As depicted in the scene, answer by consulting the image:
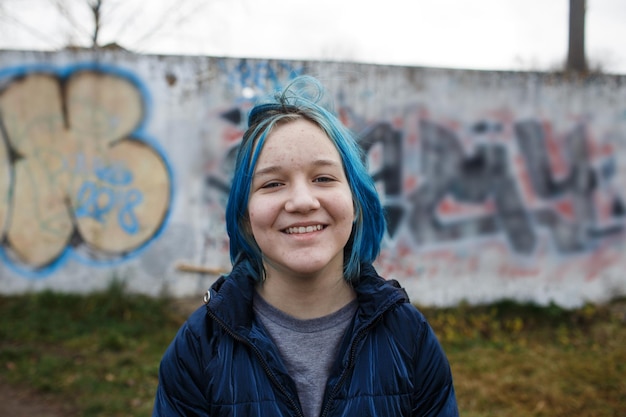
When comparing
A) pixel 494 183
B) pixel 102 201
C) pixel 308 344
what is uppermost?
pixel 494 183

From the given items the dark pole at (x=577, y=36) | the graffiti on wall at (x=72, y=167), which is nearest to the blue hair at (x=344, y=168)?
the graffiti on wall at (x=72, y=167)

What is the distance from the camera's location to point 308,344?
143 cm

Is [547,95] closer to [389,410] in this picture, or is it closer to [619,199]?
[619,199]

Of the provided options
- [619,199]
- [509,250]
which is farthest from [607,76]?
[509,250]

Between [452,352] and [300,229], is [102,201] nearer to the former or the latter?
[452,352]

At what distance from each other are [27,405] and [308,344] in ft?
10.3

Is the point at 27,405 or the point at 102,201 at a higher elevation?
the point at 102,201

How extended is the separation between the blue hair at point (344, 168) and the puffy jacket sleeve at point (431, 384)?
31 centimetres

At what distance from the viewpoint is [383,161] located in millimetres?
5496

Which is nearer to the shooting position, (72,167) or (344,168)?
(344,168)

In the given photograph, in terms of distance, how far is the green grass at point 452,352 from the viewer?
3.71 meters

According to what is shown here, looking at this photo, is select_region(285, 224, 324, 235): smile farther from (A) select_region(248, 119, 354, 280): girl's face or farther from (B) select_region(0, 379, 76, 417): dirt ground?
(B) select_region(0, 379, 76, 417): dirt ground

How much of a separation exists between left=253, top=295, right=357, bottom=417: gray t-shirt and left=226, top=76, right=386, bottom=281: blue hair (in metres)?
0.15

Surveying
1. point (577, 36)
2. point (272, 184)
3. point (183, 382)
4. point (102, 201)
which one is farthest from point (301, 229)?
point (577, 36)
